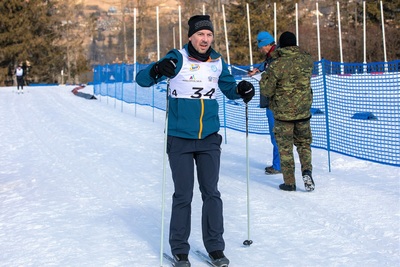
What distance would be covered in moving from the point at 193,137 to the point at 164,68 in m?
0.55

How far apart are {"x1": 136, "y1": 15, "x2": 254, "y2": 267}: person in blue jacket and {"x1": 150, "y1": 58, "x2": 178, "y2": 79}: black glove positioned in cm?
7

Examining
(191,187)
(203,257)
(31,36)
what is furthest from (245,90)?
(31,36)

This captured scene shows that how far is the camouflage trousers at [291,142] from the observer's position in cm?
715

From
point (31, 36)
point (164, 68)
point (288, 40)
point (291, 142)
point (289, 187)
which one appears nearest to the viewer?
point (164, 68)

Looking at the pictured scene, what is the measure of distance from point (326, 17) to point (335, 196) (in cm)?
6105

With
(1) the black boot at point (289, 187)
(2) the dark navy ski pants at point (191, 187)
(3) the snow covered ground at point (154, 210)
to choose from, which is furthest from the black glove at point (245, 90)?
(1) the black boot at point (289, 187)

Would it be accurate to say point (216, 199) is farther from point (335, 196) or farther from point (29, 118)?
point (29, 118)

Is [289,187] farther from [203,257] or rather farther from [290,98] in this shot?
[203,257]

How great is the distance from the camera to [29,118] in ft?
59.2

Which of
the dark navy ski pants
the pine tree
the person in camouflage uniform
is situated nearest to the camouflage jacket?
the person in camouflage uniform

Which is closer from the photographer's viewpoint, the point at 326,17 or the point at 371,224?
the point at 371,224

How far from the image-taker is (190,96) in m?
4.61

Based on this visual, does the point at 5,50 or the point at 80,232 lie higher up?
the point at 5,50

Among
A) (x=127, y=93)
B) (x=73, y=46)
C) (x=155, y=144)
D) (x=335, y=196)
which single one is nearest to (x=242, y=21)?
(x=73, y=46)
